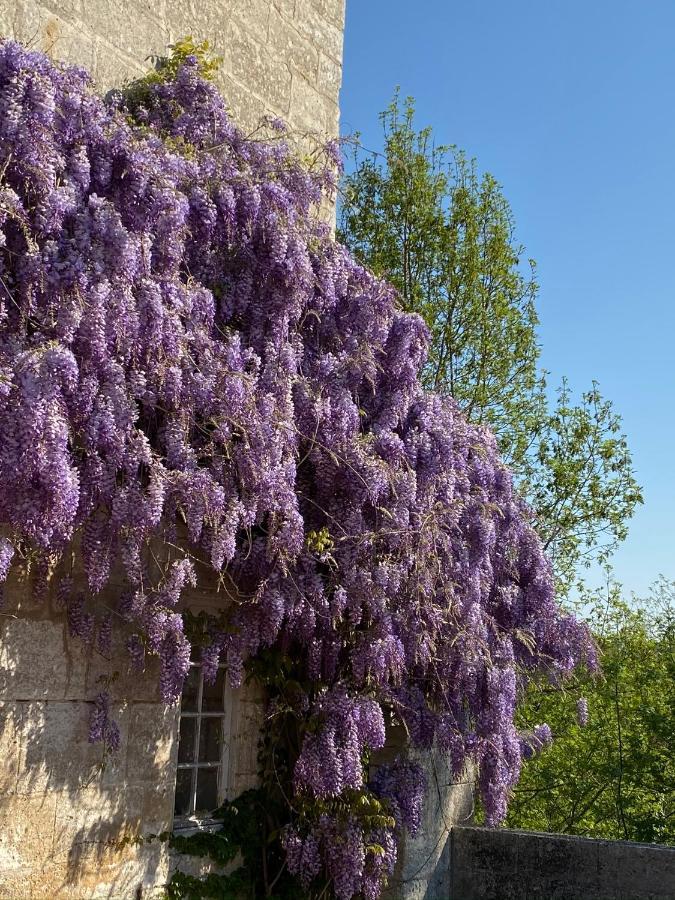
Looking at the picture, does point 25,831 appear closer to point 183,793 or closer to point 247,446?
point 183,793

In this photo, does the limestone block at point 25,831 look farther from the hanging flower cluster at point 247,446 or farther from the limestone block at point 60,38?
the limestone block at point 60,38

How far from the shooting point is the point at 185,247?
477 centimetres

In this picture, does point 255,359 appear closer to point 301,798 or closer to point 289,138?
point 289,138

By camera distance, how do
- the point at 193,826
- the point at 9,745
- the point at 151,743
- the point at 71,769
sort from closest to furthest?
the point at 9,745, the point at 71,769, the point at 151,743, the point at 193,826

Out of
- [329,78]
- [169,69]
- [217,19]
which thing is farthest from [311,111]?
[169,69]

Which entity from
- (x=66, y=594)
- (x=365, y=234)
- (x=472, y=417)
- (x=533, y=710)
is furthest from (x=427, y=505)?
(x=365, y=234)

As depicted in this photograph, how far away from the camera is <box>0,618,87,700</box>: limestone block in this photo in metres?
4.11

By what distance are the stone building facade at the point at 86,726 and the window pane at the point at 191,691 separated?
0.62ft

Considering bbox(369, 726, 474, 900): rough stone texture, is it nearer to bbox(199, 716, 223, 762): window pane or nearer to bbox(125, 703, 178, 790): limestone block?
bbox(199, 716, 223, 762): window pane

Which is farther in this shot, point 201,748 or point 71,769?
point 201,748

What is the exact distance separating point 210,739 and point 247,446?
1.89m

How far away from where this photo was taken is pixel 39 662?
4.23 m

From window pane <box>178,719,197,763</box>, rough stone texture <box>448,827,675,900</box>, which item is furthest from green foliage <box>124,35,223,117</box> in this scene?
rough stone texture <box>448,827,675,900</box>

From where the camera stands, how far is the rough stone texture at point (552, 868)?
554 cm
